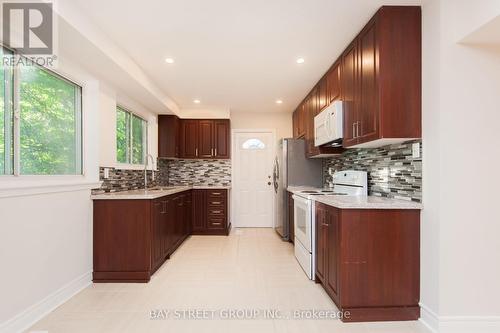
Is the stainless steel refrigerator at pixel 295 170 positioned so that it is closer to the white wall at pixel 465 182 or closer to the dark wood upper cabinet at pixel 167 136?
the dark wood upper cabinet at pixel 167 136

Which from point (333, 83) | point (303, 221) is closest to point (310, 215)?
point (303, 221)

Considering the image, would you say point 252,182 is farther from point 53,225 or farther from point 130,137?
point 53,225

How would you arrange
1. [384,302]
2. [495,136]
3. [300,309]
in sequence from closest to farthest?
1. [495,136]
2. [384,302]
3. [300,309]

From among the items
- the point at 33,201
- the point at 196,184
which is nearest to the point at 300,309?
the point at 33,201

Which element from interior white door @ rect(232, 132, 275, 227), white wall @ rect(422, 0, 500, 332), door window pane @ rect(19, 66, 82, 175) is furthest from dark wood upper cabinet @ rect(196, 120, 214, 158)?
A: white wall @ rect(422, 0, 500, 332)

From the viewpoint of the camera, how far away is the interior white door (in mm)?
5902

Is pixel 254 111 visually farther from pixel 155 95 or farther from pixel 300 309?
pixel 300 309

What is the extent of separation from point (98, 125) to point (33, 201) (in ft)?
3.88

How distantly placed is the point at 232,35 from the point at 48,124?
1846 millimetres

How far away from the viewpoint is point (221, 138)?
5.52 metres

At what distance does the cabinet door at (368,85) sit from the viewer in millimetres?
2227

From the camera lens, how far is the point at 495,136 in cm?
195

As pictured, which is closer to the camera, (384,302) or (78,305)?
(384,302)

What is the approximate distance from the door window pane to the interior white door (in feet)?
10.9
